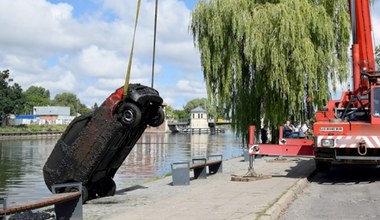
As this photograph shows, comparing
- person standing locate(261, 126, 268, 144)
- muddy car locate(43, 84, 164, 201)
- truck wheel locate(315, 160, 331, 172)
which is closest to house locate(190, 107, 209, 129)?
person standing locate(261, 126, 268, 144)

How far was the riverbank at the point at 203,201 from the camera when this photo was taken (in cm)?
832

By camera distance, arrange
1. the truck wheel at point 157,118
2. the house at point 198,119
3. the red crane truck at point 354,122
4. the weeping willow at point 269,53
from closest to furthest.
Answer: the truck wheel at point 157,118, the red crane truck at point 354,122, the weeping willow at point 269,53, the house at point 198,119

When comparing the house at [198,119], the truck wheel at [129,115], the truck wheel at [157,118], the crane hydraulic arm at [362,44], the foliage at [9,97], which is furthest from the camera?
the house at [198,119]

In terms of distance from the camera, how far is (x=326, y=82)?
75.9 feet

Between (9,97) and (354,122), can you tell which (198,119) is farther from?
(354,122)

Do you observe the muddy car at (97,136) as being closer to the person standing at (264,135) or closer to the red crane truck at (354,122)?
the red crane truck at (354,122)

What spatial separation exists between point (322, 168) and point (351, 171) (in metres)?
1.43

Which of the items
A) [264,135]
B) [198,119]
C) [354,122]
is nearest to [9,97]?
[198,119]

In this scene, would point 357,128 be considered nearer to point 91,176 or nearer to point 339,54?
point 91,176

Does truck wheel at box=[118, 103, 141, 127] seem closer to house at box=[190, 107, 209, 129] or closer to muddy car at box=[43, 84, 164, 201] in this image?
muddy car at box=[43, 84, 164, 201]

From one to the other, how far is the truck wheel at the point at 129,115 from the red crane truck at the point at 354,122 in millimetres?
5306

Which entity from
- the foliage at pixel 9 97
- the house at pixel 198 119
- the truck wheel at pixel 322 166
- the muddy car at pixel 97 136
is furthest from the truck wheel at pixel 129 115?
the house at pixel 198 119

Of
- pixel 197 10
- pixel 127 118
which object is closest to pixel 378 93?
pixel 127 118

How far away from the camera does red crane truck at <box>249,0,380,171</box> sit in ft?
43.7
